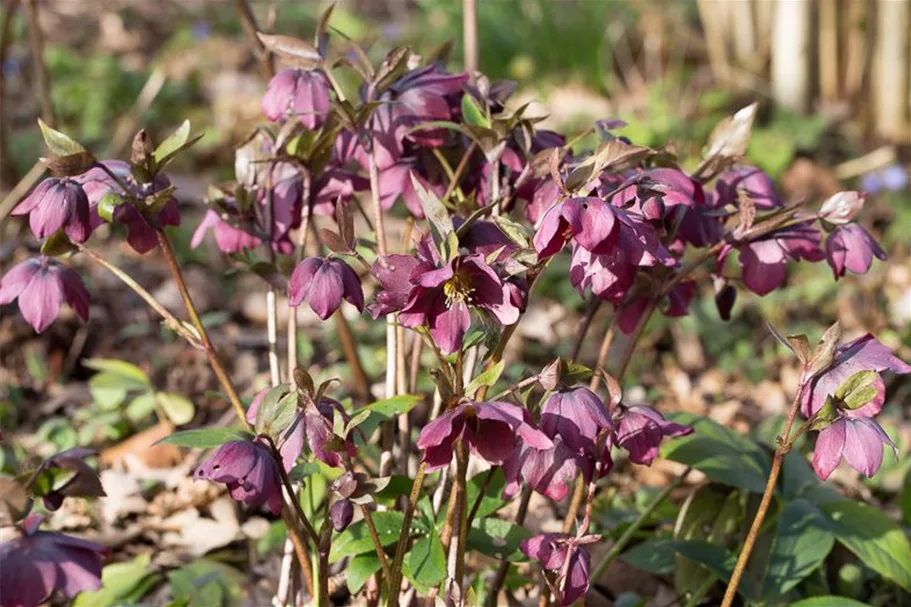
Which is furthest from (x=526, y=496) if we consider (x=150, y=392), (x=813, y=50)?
(x=813, y=50)

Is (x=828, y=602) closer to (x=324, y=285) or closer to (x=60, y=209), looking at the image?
(x=324, y=285)

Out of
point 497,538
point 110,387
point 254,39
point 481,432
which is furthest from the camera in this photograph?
point 110,387

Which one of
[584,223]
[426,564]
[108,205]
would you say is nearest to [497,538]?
[426,564]

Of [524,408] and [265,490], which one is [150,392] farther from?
[524,408]

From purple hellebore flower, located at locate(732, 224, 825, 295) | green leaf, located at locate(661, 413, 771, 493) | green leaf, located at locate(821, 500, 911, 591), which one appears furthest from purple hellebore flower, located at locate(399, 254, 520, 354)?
green leaf, located at locate(821, 500, 911, 591)

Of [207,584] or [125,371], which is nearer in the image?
[207,584]

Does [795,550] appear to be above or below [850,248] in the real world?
below


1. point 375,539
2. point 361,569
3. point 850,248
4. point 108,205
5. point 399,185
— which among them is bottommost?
point 361,569
